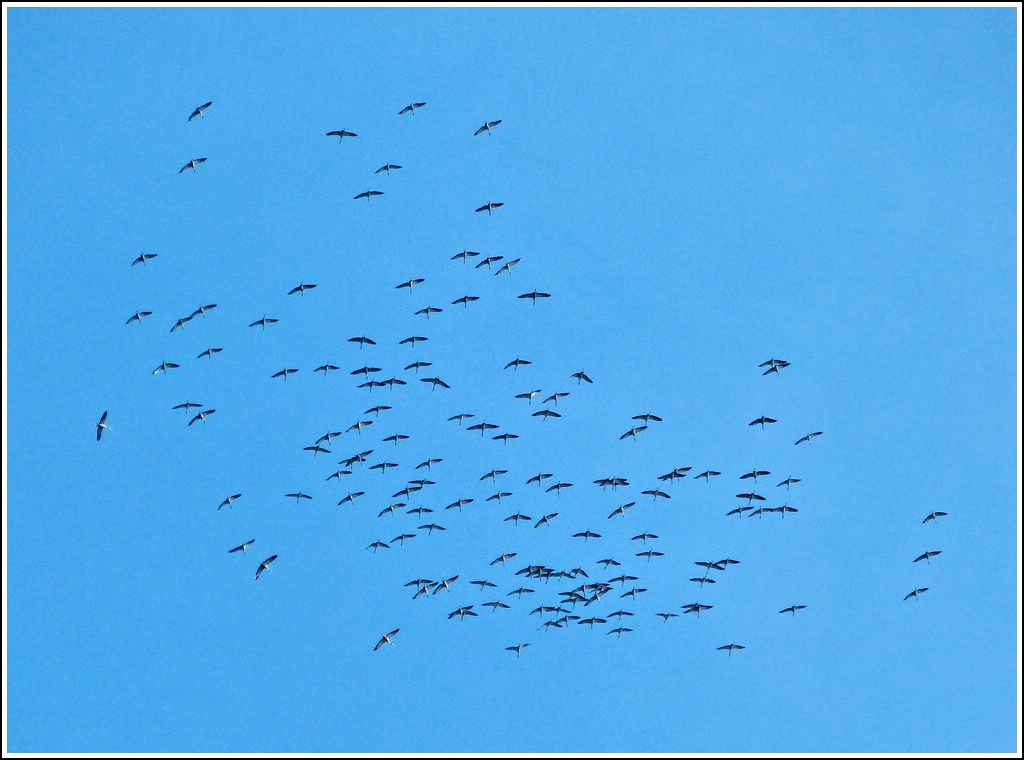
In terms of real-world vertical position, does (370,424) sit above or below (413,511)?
above

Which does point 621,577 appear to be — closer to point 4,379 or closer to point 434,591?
point 434,591

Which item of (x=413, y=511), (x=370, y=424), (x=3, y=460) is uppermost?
(x=3, y=460)

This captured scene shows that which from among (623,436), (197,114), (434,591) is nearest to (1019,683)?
(623,436)

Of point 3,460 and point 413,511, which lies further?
point 3,460

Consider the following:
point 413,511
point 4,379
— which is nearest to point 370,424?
point 413,511

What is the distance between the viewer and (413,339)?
117000 mm

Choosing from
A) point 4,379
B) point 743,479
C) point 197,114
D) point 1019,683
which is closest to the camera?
point 197,114

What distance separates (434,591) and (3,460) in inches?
2437

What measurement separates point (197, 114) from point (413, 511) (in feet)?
116

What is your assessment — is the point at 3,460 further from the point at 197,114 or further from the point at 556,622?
the point at 556,622

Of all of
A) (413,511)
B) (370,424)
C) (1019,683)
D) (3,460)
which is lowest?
(1019,683)

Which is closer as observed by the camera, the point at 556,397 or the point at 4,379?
the point at 556,397

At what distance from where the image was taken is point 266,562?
119125mm

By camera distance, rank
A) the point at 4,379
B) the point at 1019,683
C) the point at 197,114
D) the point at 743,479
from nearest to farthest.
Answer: the point at 197,114, the point at 743,479, the point at 1019,683, the point at 4,379
